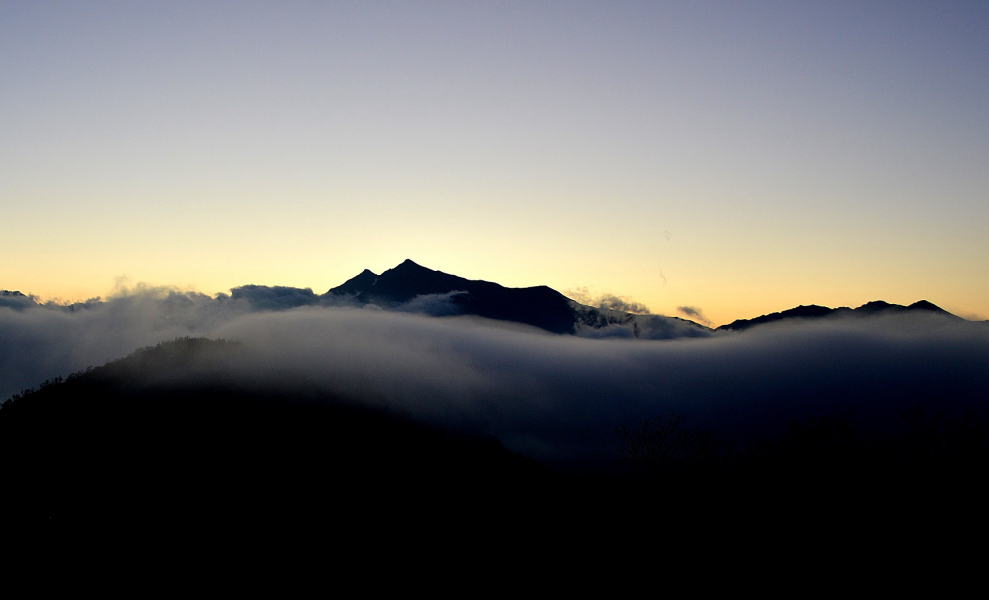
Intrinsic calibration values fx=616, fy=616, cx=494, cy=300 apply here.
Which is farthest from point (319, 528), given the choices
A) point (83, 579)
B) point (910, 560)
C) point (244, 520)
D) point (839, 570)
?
point (910, 560)

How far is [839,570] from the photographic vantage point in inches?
7589

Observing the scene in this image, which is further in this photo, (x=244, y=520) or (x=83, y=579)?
(x=244, y=520)

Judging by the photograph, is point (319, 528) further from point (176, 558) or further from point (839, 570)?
point (839, 570)

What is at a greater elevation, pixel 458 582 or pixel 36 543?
pixel 36 543

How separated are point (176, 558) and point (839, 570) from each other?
200 meters

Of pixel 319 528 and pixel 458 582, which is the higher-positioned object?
pixel 319 528

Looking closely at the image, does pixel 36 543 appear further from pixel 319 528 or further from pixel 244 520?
pixel 319 528

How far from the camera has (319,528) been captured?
650 ft

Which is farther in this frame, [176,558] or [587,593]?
[587,593]

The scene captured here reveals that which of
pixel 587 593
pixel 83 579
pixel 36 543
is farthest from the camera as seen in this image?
pixel 587 593

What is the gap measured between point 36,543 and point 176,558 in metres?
42.1

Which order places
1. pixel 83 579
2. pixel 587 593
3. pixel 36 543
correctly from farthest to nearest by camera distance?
pixel 587 593 → pixel 36 543 → pixel 83 579

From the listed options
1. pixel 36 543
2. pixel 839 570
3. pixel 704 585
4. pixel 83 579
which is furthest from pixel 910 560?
pixel 36 543

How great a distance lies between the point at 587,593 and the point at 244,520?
110 m
